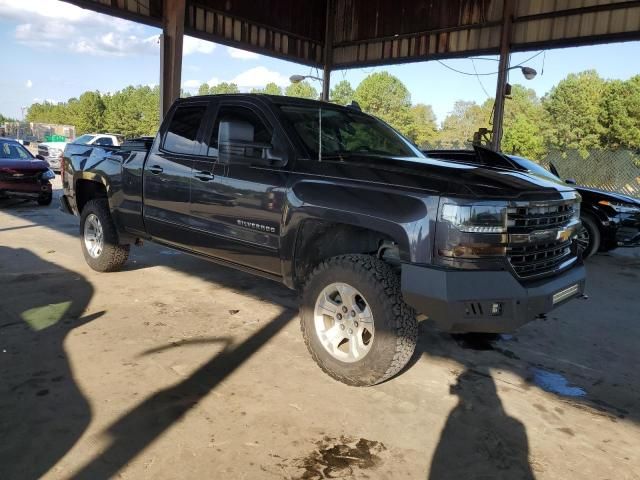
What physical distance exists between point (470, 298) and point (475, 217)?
1.53ft

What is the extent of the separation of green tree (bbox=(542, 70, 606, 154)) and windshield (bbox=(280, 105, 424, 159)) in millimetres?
58000

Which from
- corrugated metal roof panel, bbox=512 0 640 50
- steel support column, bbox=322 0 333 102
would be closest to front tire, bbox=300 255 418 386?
corrugated metal roof panel, bbox=512 0 640 50

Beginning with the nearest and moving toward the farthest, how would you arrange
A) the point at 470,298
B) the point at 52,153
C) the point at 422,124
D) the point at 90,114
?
the point at 470,298
the point at 52,153
the point at 90,114
the point at 422,124

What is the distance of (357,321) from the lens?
141 inches

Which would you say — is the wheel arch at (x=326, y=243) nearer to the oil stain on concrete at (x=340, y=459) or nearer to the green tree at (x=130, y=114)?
the oil stain on concrete at (x=340, y=459)

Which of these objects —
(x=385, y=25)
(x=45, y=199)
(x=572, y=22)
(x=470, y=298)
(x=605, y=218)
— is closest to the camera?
(x=470, y=298)

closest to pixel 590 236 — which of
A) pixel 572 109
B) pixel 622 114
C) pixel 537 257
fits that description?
pixel 537 257

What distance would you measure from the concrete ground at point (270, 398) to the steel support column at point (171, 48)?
364 inches

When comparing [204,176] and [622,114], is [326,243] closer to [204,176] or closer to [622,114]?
[204,176]

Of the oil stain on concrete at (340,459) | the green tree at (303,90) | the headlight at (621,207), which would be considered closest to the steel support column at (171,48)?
the headlight at (621,207)

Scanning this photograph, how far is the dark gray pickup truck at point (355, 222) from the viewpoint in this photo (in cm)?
311

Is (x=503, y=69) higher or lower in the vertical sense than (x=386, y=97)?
lower

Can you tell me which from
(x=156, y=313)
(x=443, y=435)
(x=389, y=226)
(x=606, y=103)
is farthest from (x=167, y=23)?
(x=606, y=103)

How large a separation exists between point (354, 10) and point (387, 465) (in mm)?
16955
